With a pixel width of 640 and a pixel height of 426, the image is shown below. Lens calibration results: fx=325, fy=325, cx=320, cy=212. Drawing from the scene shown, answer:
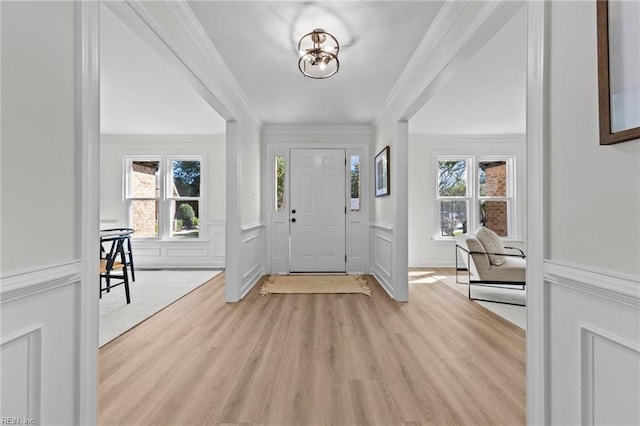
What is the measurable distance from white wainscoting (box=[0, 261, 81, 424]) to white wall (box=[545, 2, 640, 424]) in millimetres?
1876

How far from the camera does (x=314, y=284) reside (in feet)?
15.2

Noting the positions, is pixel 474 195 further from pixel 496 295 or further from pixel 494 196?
pixel 496 295

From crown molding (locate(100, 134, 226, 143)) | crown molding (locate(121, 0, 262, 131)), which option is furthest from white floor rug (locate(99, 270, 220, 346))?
crown molding (locate(100, 134, 226, 143))

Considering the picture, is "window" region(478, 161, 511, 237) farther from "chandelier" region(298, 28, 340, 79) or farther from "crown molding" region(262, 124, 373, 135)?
"chandelier" region(298, 28, 340, 79)

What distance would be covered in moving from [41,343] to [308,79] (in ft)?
10.0

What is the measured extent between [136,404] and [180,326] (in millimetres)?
1252

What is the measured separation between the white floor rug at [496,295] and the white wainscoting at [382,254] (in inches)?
23.0

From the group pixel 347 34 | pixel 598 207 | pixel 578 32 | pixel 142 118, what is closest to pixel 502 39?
pixel 347 34

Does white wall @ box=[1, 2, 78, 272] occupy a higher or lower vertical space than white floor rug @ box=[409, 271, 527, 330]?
higher

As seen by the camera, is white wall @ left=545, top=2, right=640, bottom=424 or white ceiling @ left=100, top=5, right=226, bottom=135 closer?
white wall @ left=545, top=2, right=640, bottom=424

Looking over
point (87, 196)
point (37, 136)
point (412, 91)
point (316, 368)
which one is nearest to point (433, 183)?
point (412, 91)

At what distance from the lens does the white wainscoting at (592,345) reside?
96 centimetres

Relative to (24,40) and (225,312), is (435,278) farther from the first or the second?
(24,40)

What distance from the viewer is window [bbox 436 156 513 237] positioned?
6.06m
